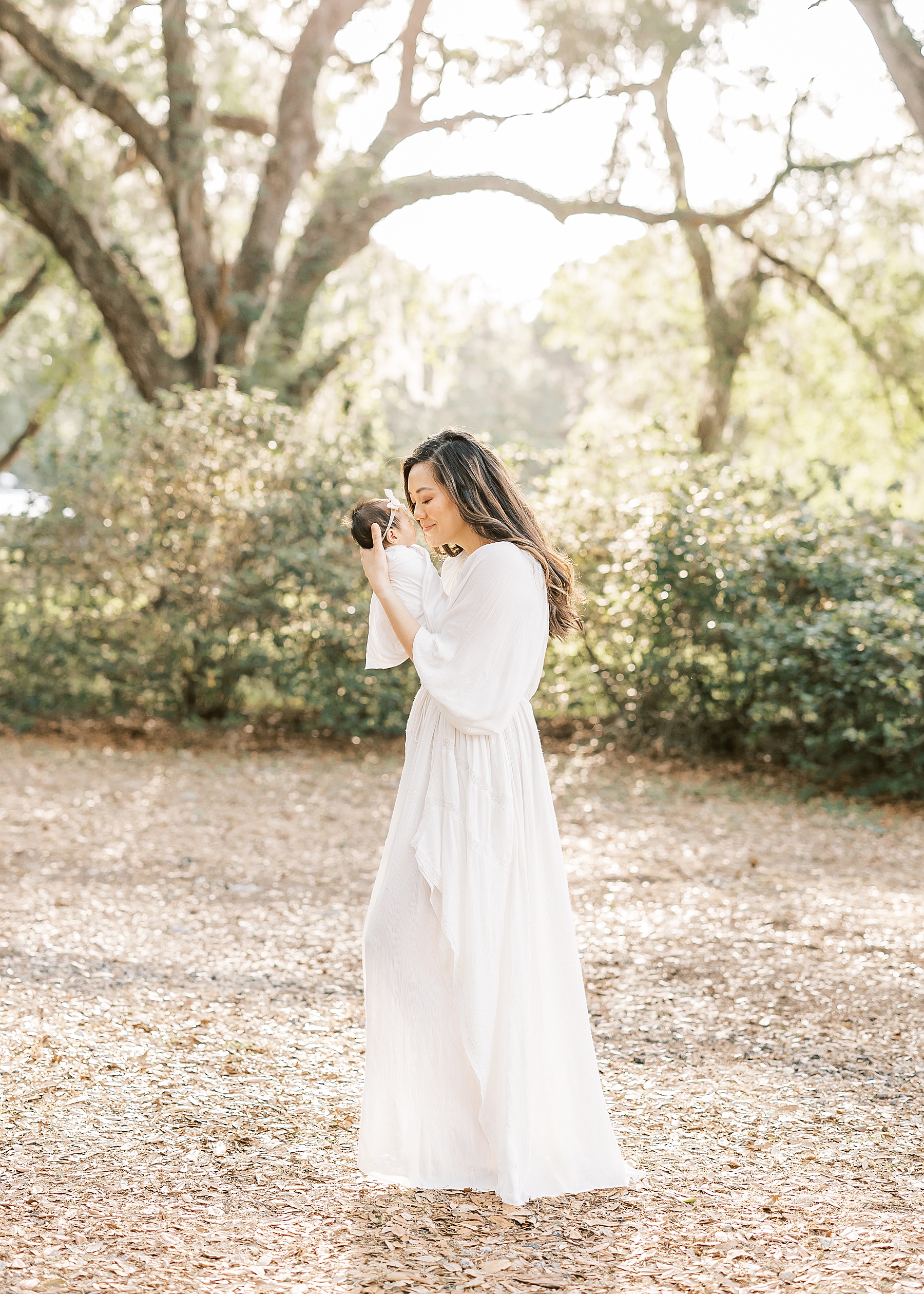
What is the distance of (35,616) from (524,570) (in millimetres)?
7747

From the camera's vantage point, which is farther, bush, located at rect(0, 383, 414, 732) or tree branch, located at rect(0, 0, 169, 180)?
tree branch, located at rect(0, 0, 169, 180)

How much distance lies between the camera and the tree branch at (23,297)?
601 inches

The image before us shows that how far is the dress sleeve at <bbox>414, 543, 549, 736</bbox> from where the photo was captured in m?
2.79

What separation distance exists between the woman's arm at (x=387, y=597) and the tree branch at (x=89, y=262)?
9146 mm

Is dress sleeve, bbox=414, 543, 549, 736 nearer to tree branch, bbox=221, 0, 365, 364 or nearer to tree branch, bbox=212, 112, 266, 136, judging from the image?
tree branch, bbox=221, 0, 365, 364

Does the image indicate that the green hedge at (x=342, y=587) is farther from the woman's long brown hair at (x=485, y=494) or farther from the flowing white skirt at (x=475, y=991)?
the flowing white skirt at (x=475, y=991)

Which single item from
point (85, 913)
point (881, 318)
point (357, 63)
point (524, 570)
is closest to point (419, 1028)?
point (524, 570)

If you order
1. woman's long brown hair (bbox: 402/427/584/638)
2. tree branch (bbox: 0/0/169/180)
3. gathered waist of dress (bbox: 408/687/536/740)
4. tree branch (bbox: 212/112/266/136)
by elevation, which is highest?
tree branch (bbox: 212/112/266/136)

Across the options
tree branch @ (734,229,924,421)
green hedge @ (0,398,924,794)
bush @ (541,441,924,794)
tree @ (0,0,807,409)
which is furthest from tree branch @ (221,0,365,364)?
tree branch @ (734,229,924,421)

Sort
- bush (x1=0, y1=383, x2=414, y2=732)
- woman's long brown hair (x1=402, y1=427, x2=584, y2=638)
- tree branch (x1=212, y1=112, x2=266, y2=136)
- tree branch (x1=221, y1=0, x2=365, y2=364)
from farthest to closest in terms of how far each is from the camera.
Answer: tree branch (x1=212, y1=112, x2=266, y2=136)
tree branch (x1=221, y1=0, x2=365, y2=364)
bush (x1=0, y1=383, x2=414, y2=732)
woman's long brown hair (x1=402, y1=427, x2=584, y2=638)

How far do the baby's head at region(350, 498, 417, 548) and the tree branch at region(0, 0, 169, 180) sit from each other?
30.6 feet

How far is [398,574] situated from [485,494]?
0.29 metres

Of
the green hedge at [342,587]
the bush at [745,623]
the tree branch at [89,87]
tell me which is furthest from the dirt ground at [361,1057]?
the tree branch at [89,87]

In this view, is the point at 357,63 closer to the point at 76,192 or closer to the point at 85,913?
the point at 76,192
